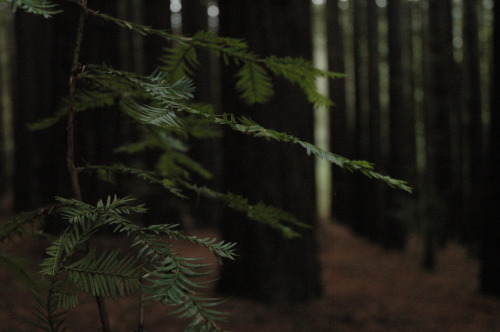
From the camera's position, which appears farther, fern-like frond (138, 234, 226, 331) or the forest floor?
the forest floor

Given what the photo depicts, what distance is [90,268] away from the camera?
90 cm

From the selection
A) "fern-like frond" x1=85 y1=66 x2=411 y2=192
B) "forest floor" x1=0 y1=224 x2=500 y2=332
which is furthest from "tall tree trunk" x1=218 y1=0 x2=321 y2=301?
"fern-like frond" x1=85 y1=66 x2=411 y2=192

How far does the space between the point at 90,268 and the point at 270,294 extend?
365cm

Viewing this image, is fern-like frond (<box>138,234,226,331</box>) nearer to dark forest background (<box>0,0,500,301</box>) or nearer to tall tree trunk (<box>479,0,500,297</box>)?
dark forest background (<box>0,0,500,301</box>)

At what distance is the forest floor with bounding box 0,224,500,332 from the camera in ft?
12.1

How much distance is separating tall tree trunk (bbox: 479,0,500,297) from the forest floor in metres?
0.41

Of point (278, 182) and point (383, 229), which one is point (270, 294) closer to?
point (278, 182)

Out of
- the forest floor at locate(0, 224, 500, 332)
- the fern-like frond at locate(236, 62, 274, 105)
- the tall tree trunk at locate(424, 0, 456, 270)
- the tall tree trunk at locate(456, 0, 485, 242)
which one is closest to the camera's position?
the fern-like frond at locate(236, 62, 274, 105)

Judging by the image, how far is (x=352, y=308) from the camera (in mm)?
4805

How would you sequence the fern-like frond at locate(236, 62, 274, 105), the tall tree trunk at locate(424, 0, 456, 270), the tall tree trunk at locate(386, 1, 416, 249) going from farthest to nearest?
the tall tree trunk at locate(386, 1, 416, 249) → the tall tree trunk at locate(424, 0, 456, 270) → the fern-like frond at locate(236, 62, 274, 105)

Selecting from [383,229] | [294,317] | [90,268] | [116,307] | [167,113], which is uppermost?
[167,113]

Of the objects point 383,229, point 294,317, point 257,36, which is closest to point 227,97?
point 257,36

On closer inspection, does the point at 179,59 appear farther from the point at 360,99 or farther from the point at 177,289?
the point at 360,99

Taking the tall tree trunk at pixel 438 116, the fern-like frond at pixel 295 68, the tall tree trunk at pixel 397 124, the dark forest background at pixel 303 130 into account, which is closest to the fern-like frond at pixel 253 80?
the fern-like frond at pixel 295 68
